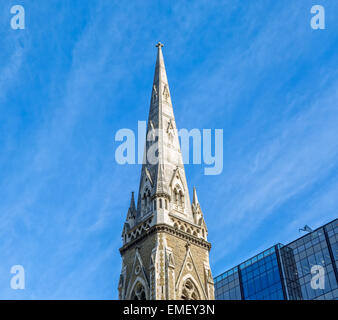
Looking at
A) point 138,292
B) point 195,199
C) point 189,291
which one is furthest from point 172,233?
point 195,199

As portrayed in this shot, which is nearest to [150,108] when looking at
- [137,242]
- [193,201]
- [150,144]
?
[150,144]

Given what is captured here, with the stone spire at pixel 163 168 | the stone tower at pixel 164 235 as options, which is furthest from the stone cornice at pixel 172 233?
the stone spire at pixel 163 168

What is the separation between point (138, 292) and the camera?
4338 centimetres

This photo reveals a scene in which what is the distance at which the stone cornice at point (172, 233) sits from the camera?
44.5m

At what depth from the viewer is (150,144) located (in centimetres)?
5309

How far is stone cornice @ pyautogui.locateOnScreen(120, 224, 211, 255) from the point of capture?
44.5m

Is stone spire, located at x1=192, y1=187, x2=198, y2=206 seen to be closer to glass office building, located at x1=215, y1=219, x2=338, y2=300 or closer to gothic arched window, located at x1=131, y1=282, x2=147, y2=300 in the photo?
gothic arched window, located at x1=131, y1=282, x2=147, y2=300

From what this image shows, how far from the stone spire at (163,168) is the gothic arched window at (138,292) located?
5.32 meters

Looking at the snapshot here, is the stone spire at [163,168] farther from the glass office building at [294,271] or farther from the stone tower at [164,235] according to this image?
the glass office building at [294,271]

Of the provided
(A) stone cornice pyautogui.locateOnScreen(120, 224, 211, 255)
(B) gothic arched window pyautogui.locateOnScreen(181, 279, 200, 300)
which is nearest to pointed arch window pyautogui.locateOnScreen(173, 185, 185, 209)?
(A) stone cornice pyautogui.locateOnScreen(120, 224, 211, 255)
